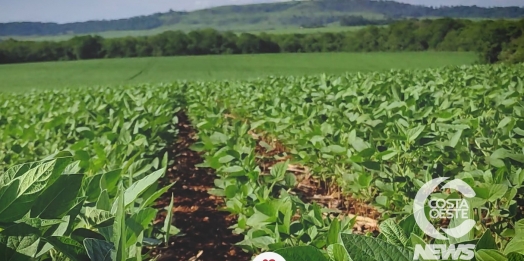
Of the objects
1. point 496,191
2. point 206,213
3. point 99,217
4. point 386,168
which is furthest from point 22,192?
point 206,213

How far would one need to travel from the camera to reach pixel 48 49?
173 feet

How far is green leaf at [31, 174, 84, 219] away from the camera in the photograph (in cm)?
89

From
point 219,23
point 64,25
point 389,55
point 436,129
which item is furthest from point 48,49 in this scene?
point 219,23

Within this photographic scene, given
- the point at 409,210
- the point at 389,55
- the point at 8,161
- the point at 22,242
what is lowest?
the point at 389,55

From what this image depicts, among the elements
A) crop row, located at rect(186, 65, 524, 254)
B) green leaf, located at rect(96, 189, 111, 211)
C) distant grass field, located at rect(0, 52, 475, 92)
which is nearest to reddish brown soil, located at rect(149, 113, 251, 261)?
crop row, located at rect(186, 65, 524, 254)

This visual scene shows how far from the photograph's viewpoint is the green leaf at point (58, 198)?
887 mm

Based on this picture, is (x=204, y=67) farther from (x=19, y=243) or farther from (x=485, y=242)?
(x=485, y=242)

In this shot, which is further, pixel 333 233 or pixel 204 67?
pixel 204 67

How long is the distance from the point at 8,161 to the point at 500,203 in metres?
3.16

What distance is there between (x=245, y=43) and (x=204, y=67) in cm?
1212

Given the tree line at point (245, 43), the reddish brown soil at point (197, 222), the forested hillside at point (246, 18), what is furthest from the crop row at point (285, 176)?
the forested hillside at point (246, 18)

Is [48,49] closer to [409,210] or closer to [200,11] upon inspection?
[409,210]

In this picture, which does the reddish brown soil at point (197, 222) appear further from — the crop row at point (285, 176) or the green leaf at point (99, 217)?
the green leaf at point (99, 217)

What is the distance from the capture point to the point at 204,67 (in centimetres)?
4294
